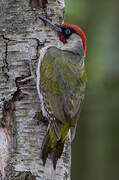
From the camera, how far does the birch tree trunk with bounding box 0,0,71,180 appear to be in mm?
4438

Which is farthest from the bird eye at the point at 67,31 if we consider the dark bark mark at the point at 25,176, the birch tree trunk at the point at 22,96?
the dark bark mark at the point at 25,176

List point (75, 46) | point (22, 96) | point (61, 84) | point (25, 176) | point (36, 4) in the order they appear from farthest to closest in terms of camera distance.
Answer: point (75, 46) → point (36, 4) → point (61, 84) → point (22, 96) → point (25, 176)

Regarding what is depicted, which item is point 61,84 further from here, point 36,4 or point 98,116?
point 98,116

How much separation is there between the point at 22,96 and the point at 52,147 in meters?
0.61

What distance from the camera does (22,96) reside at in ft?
15.3

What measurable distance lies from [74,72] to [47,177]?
1191 millimetres

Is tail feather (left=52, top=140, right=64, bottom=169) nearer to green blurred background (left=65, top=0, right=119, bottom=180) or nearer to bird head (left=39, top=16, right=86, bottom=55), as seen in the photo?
bird head (left=39, top=16, right=86, bottom=55)

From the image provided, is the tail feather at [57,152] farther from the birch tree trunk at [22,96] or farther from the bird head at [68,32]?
the bird head at [68,32]

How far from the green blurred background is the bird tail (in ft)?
12.6

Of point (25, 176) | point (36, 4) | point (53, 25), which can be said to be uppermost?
point (36, 4)

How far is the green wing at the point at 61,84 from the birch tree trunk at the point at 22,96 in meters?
0.13

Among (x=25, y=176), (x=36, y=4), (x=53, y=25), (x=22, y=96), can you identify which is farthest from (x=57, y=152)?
(x=36, y=4)

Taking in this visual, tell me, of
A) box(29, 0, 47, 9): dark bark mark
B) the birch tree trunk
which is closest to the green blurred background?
box(29, 0, 47, 9): dark bark mark

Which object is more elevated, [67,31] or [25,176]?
[67,31]
